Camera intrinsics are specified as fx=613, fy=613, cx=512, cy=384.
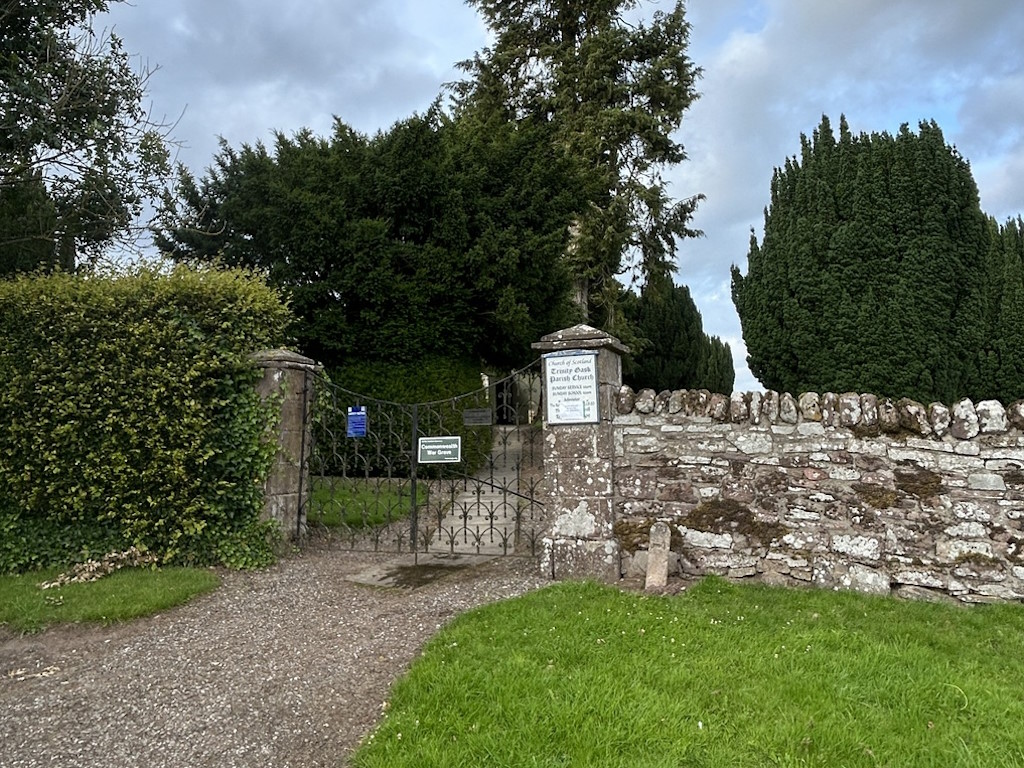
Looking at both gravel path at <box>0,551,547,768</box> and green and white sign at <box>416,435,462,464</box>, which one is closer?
gravel path at <box>0,551,547,768</box>

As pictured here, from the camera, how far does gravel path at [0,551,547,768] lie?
2922 millimetres

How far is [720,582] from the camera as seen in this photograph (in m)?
5.03

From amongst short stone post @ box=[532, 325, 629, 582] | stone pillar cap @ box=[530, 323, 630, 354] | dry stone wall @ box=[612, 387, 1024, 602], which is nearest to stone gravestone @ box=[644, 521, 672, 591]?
dry stone wall @ box=[612, 387, 1024, 602]

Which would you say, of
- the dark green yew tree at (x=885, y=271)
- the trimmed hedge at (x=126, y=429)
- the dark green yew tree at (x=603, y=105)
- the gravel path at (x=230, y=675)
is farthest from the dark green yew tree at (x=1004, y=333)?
the trimmed hedge at (x=126, y=429)

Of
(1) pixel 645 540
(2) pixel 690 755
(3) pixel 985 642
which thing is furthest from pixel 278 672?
(3) pixel 985 642

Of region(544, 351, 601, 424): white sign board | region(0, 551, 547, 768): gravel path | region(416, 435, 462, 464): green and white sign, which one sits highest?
region(544, 351, 601, 424): white sign board

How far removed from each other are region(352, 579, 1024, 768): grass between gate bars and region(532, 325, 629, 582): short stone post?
0.93 metres

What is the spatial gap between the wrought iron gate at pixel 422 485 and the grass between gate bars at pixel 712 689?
1.92 meters

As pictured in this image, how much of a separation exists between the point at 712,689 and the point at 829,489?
2.54 meters

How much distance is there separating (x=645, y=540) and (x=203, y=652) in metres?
3.48

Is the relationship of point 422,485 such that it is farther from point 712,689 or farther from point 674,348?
point 674,348

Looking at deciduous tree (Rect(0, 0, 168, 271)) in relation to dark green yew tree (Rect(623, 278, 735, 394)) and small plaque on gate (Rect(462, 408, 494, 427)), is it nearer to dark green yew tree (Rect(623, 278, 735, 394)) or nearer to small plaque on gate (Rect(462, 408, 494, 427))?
small plaque on gate (Rect(462, 408, 494, 427))

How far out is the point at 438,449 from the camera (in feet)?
20.6

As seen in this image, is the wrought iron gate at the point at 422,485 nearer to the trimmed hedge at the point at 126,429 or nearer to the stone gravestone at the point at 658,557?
the trimmed hedge at the point at 126,429
